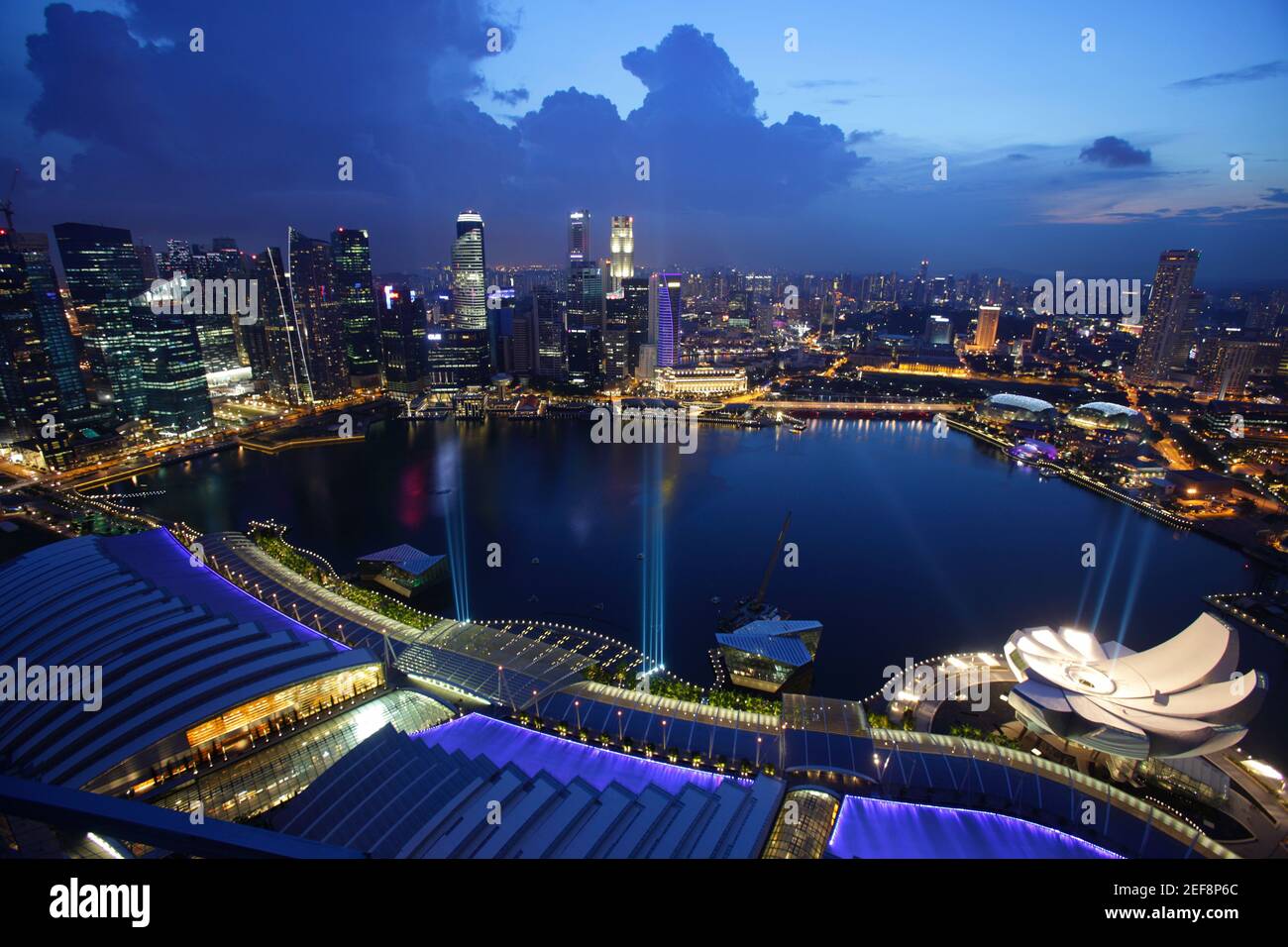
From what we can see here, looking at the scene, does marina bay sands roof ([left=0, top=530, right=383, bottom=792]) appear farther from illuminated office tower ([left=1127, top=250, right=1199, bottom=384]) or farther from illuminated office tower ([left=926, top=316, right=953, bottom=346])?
illuminated office tower ([left=926, top=316, right=953, bottom=346])

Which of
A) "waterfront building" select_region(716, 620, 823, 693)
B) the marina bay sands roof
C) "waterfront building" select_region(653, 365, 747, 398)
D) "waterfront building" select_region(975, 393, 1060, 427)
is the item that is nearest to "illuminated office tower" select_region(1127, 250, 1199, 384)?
"waterfront building" select_region(975, 393, 1060, 427)

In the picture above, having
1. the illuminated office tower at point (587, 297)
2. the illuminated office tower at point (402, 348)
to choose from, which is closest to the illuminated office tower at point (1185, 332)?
the illuminated office tower at point (587, 297)

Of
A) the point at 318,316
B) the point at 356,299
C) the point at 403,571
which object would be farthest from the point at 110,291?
the point at 403,571

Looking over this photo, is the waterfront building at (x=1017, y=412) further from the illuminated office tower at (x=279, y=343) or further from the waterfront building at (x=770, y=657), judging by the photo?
the illuminated office tower at (x=279, y=343)

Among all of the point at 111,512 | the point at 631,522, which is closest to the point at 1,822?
the point at 631,522

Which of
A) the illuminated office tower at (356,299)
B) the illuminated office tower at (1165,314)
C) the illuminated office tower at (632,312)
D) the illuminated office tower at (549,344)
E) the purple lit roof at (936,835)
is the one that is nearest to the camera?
the purple lit roof at (936,835)

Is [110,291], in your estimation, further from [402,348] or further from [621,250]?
[621,250]
